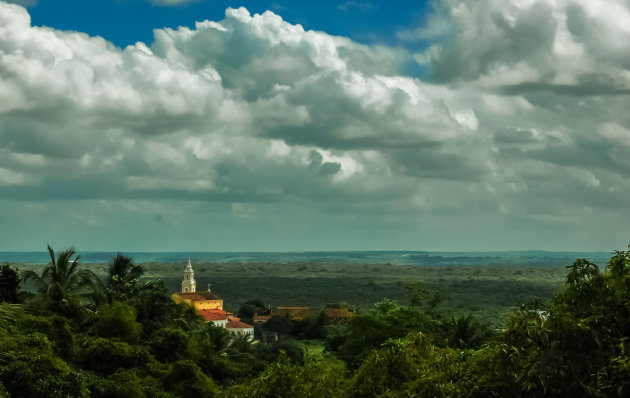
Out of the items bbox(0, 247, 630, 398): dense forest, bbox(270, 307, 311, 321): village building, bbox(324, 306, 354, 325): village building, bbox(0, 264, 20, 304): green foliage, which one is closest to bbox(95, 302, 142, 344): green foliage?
bbox(0, 247, 630, 398): dense forest

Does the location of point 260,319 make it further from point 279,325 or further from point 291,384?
point 291,384

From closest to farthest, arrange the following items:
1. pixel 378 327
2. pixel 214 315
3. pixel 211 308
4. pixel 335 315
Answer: pixel 378 327 → pixel 214 315 → pixel 335 315 → pixel 211 308

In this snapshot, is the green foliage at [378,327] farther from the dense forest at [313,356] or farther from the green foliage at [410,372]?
the green foliage at [410,372]

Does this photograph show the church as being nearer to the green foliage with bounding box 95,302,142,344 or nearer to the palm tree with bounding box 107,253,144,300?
the palm tree with bounding box 107,253,144,300

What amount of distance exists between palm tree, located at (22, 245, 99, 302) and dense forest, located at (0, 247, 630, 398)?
0.06 meters

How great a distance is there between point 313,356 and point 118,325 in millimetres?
11297

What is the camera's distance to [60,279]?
4112 centimetres

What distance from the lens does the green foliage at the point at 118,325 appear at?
3946 centimetres

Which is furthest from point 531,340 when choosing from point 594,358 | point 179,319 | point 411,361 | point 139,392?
point 179,319

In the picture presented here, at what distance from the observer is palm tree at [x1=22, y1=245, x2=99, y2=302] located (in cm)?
4059

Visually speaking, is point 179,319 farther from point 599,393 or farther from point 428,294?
point 599,393

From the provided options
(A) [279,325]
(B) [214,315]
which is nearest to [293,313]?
(A) [279,325]

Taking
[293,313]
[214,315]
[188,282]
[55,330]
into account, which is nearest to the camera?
[55,330]

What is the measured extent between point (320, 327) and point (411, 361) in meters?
105
